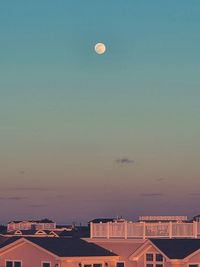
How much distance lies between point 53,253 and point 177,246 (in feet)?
24.5

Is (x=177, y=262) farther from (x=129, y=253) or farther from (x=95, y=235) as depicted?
(x=95, y=235)

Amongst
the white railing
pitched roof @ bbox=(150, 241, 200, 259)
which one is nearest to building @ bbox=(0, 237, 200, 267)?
pitched roof @ bbox=(150, 241, 200, 259)

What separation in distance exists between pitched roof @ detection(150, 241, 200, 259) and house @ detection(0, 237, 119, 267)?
3.85 metres

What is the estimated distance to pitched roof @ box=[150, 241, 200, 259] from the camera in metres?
48.8

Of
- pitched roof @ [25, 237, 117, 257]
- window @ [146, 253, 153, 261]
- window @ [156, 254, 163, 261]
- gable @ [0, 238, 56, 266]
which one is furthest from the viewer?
gable @ [0, 238, 56, 266]

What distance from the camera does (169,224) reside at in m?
51.9

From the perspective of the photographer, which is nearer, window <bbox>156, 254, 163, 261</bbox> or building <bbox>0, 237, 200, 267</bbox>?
building <bbox>0, 237, 200, 267</bbox>

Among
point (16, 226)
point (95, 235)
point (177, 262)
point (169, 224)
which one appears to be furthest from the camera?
point (16, 226)

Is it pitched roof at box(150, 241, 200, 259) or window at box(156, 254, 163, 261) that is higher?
pitched roof at box(150, 241, 200, 259)

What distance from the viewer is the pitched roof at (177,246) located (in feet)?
160

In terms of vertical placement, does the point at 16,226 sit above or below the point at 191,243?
above

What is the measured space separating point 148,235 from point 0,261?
32.4 feet

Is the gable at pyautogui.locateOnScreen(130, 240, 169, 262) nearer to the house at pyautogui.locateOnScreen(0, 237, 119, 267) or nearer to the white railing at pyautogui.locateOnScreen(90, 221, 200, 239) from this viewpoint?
the white railing at pyautogui.locateOnScreen(90, 221, 200, 239)

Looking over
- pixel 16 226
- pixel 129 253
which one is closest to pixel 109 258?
pixel 129 253
